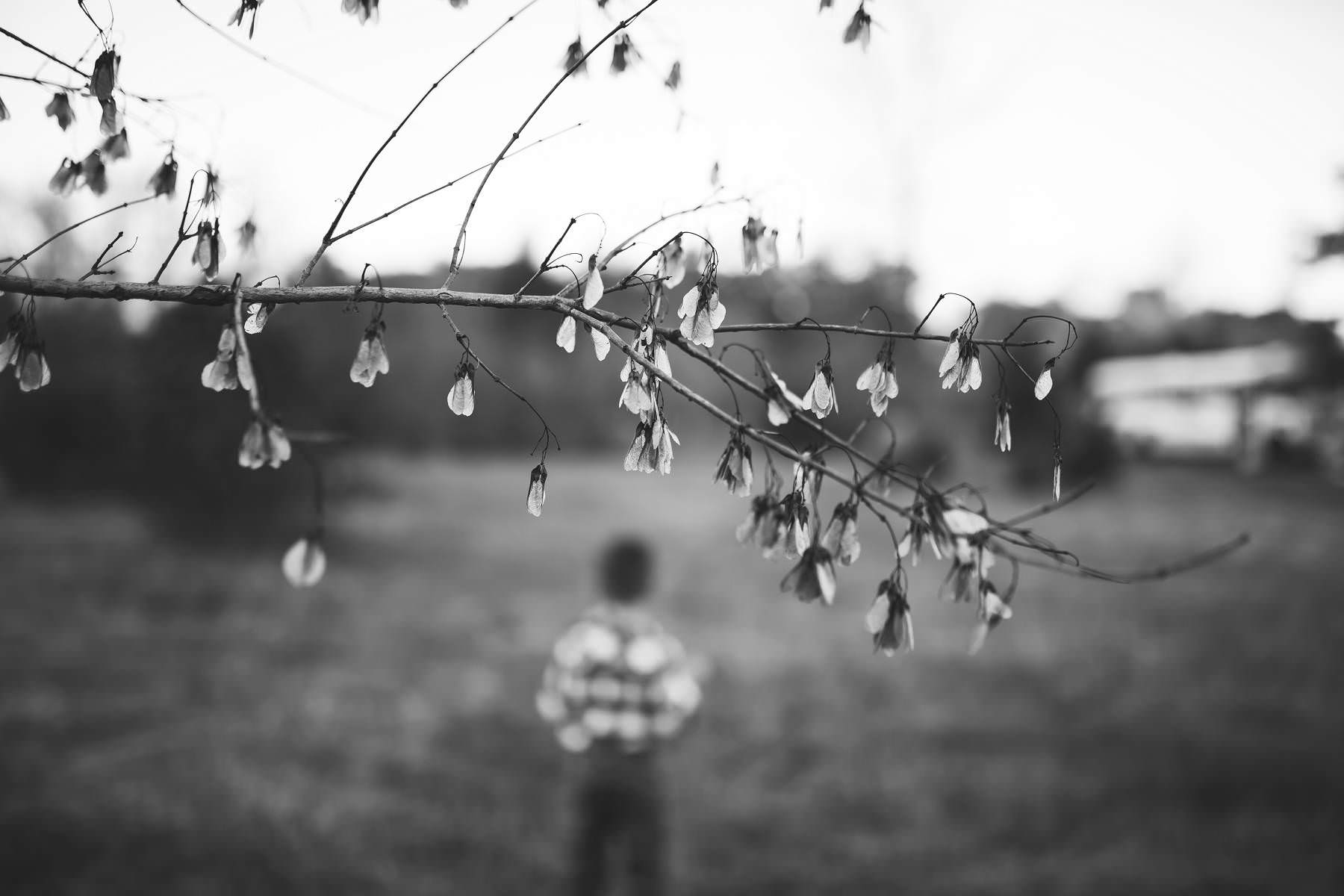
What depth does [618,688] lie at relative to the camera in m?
3.66

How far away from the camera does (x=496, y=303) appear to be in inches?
54.3

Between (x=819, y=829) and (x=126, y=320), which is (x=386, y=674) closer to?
(x=819, y=829)

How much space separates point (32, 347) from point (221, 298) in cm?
Result: 36

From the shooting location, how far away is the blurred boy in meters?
3.63

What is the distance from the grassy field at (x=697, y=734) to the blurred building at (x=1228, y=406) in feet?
48.1

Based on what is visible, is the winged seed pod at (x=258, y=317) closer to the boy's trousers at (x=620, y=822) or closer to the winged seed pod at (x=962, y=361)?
the winged seed pod at (x=962, y=361)

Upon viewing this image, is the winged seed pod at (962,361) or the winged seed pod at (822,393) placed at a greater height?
the winged seed pod at (962,361)

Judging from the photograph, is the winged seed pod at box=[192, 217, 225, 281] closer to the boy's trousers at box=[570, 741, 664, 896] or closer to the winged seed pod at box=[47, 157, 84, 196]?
the winged seed pod at box=[47, 157, 84, 196]

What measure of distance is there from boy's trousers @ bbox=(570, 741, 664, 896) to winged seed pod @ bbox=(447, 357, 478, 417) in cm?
254

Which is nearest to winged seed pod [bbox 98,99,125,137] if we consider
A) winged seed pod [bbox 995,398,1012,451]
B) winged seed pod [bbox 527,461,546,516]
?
winged seed pod [bbox 527,461,546,516]

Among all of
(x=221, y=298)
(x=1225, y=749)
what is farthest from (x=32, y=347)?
(x=1225, y=749)

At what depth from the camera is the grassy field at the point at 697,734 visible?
171 inches

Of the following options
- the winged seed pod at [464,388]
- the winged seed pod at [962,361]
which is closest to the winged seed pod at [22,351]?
the winged seed pod at [464,388]

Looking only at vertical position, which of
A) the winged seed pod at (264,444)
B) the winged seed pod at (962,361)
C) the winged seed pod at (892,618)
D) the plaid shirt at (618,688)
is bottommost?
the plaid shirt at (618,688)
